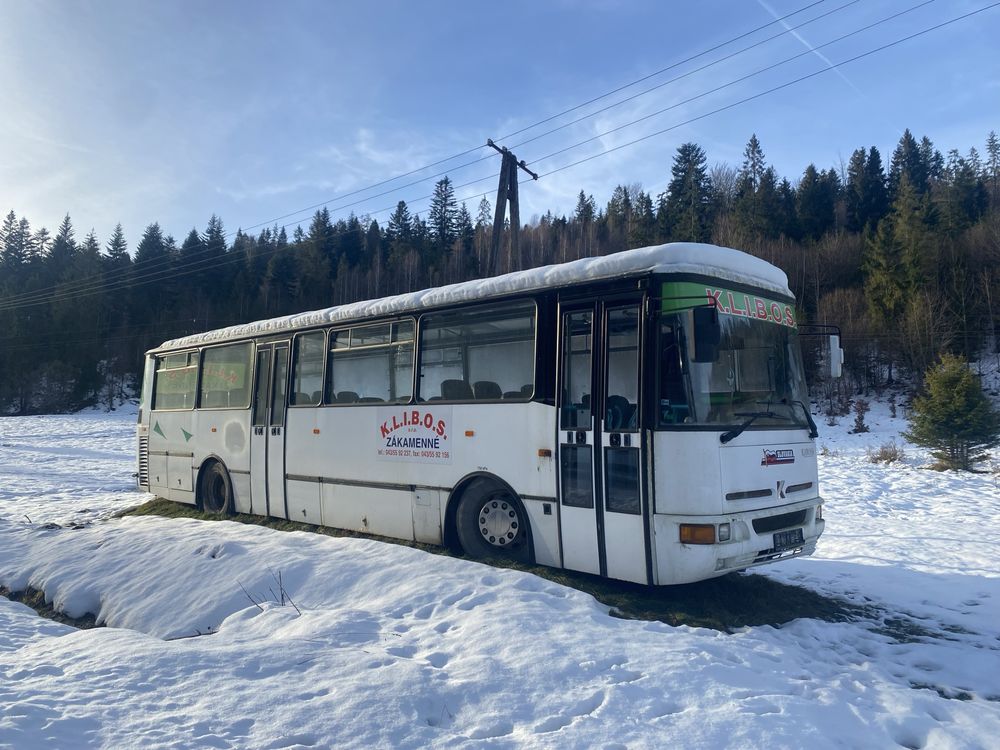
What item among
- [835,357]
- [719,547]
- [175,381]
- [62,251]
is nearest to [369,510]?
[719,547]

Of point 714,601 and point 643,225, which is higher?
point 643,225

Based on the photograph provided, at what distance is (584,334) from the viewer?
22.9ft

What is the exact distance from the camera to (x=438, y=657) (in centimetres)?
475

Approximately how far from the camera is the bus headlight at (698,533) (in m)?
5.96

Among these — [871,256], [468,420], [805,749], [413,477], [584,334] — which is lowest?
[805,749]

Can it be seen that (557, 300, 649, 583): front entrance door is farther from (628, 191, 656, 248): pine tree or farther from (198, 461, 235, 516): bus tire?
(628, 191, 656, 248): pine tree

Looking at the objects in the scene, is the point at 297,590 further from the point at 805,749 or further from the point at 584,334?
the point at 805,749

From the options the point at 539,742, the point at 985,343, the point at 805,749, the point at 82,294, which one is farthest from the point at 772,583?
the point at 82,294

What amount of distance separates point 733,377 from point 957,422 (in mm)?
15776

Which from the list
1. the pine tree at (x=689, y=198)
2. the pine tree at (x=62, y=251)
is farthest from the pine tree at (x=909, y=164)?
the pine tree at (x=62, y=251)

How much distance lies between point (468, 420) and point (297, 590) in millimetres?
2545

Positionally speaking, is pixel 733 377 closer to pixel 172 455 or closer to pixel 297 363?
pixel 297 363

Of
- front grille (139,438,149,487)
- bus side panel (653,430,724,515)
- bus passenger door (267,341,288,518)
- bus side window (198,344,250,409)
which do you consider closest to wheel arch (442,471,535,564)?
bus side panel (653,430,724,515)

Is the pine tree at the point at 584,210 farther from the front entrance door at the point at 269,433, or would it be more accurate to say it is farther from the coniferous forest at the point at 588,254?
the front entrance door at the point at 269,433
